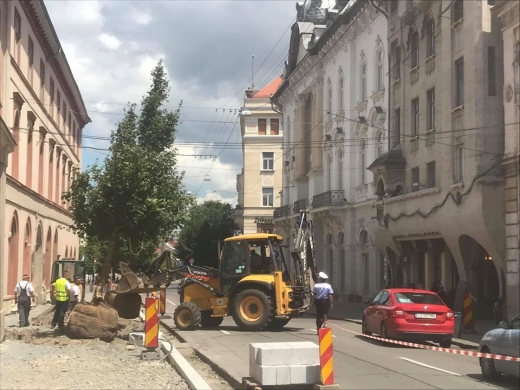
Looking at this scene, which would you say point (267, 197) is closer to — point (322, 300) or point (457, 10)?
point (457, 10)

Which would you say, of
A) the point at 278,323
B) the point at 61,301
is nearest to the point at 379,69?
the point at 278,323

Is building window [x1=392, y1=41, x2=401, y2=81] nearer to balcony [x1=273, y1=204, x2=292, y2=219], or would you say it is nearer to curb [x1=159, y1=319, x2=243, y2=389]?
curb [x1=159, y1=319, x2=243, y2=389]

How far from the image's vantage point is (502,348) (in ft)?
41.4

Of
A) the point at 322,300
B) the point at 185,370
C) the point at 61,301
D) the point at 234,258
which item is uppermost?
the point at 234,258

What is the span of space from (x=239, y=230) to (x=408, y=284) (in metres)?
42.1

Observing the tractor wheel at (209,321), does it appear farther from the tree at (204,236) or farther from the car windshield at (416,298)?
the tree at (204,236)

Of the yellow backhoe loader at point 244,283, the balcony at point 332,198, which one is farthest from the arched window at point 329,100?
the yellow backhoe loader at point 244,283

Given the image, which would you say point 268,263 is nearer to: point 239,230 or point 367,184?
point 367,184

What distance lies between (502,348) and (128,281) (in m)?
11.9

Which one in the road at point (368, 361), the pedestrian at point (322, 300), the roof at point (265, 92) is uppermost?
the roof at point (265, 92)

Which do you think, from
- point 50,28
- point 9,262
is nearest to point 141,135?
point 9,262

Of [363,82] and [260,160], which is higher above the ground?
[260,160]

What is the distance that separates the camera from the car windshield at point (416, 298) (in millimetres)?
19953

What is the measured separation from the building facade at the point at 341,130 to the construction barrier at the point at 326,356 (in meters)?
26.2
